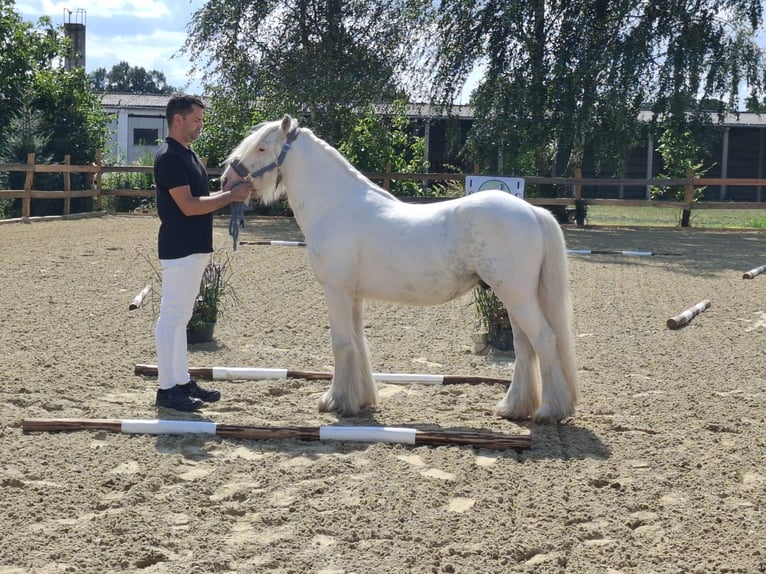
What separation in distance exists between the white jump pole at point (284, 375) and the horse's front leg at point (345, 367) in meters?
0.76

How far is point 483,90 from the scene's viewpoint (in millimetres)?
22656

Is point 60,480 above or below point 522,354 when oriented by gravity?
below

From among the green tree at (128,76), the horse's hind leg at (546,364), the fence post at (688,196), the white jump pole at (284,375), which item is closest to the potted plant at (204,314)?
the white jump pole at (284,375)

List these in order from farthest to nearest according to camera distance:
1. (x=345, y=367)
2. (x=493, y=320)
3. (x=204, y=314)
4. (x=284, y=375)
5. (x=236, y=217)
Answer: (x=204, y=314) → (x=493, y=320) → (x=284, y=375) → (x=236, y=217) → (x=345, y=367)

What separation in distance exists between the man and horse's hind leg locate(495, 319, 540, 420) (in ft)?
6.28

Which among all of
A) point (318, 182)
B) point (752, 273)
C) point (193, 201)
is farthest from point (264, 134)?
point (752, 273)

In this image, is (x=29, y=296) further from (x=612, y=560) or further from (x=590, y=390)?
(x=612, y=560)

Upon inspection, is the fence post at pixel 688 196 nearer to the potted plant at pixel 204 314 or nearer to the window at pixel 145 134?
the potted plant at pixel 204 314

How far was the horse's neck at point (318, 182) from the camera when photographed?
577cm

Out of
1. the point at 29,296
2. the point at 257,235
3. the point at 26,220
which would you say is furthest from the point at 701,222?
the point at 29,296

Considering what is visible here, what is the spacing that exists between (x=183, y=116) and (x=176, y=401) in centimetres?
175

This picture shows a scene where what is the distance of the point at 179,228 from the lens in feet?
18.2

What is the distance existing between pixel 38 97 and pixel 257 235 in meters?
11.2

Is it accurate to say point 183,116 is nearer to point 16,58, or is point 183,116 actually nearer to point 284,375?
point 284,375
